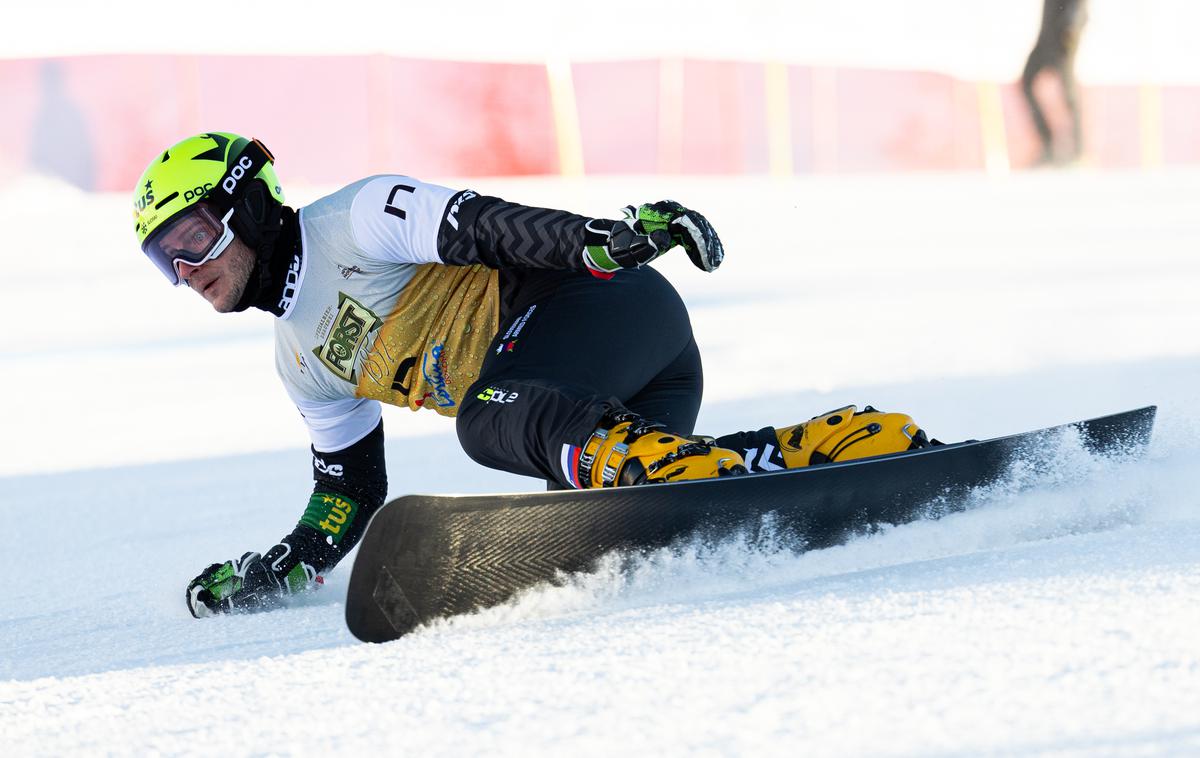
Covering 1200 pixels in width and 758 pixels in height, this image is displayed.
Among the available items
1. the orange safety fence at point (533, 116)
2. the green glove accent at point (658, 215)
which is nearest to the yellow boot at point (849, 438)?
the green glove accent at point (658, 215)

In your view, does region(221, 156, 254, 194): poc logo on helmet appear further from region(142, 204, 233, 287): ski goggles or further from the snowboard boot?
the snowboard boot

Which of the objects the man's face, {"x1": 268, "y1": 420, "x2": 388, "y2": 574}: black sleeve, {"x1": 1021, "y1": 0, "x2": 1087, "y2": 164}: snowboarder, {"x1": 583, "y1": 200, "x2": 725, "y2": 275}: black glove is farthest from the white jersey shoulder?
{"x1": 1021, "y1": 0, "x2": 1087, "y2": 164}: snowboarder

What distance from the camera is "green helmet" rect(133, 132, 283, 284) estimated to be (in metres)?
2.58

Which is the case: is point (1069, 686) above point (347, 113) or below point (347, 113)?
below

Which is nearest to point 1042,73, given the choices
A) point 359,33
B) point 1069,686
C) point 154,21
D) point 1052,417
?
point 359,33

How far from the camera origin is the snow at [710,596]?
1.46 meters

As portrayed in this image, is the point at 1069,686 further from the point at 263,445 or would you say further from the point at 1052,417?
the point at 263,445

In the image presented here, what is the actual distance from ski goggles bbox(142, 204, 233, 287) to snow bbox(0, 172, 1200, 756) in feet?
2.46

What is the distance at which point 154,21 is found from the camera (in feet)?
34.9

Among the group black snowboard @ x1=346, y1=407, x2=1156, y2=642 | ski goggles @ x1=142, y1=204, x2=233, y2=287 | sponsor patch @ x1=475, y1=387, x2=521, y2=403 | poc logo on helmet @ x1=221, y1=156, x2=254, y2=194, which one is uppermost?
poc logo on helmet @ x1=221, y1=156, x2=254, y2=194

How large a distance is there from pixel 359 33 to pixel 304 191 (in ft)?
4.85

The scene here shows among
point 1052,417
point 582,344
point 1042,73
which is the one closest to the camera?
point 582,344

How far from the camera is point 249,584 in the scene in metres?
2.75

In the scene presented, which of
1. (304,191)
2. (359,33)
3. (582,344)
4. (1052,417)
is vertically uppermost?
(359,33)
